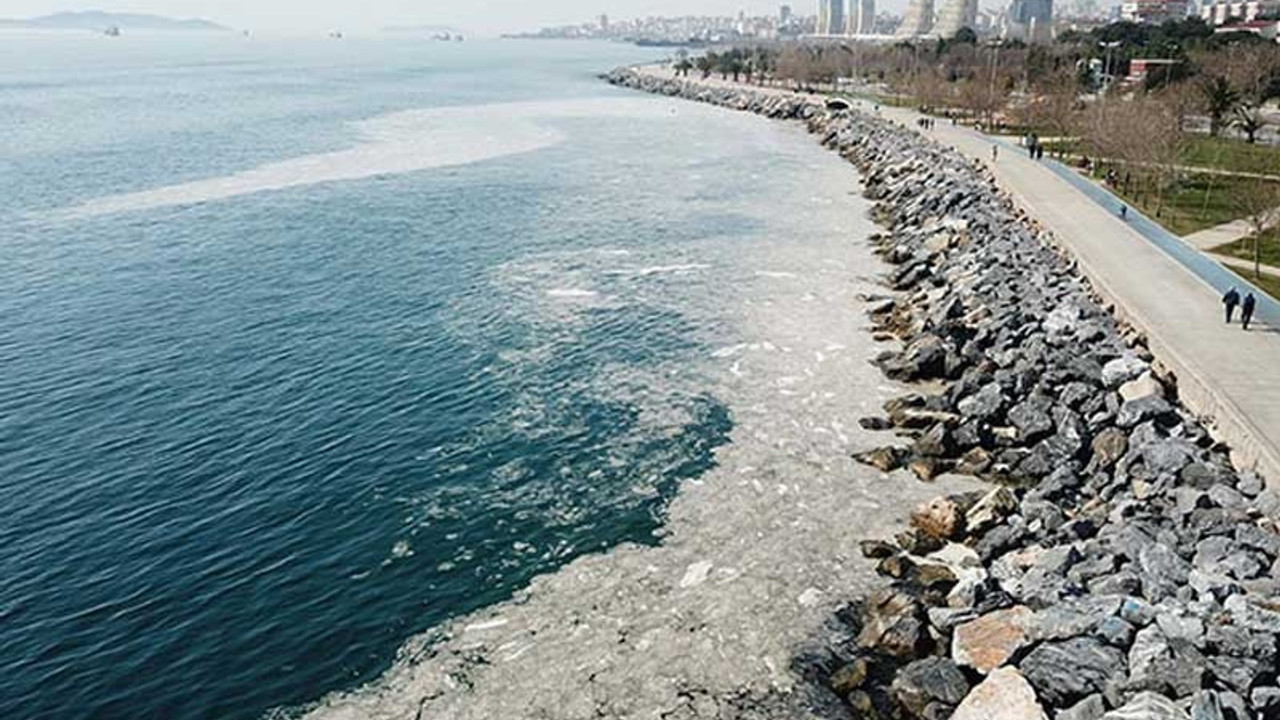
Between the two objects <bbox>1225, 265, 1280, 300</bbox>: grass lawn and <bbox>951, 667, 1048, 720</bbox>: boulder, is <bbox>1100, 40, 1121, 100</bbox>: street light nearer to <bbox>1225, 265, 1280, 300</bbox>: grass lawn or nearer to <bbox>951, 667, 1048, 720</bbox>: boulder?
<bbox>1225, 265, 1280, 300</bbox>: grass lawn

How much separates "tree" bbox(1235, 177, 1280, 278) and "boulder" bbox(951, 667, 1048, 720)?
23706 mm

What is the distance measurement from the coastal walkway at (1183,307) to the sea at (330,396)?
30.2 feet

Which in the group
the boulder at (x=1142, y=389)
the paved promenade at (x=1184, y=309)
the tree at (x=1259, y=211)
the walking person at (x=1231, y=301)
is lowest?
the boulder at (x=1142, y=389)

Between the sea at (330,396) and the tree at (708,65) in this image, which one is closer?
the sea at (330,396)

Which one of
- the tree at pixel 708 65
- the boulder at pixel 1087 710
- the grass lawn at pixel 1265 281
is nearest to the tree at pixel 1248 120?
the grass lawn at pixel 1265 281

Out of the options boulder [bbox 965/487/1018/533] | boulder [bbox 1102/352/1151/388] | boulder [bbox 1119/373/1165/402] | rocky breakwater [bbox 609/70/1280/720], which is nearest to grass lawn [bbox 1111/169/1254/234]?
rocky breakwater [bbox 609/70/1280/720]

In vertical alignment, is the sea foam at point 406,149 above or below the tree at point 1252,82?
below

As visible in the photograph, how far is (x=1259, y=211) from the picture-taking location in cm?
3356

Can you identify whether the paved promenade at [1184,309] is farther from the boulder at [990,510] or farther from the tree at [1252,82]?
Result: the tree at [1252,82]

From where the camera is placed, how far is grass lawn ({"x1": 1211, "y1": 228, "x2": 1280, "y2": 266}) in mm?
33969

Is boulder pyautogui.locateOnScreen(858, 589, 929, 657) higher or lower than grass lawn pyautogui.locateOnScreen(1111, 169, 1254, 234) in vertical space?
lower

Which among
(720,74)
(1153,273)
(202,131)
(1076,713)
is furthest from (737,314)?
(720,74)

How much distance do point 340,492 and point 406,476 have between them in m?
1.53

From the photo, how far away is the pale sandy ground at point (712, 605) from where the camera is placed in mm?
15086
